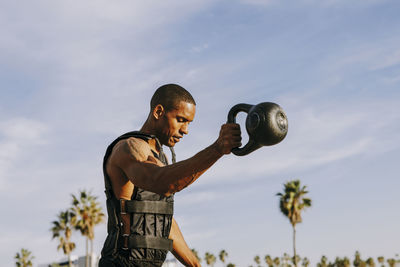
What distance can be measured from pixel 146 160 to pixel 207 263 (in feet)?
315

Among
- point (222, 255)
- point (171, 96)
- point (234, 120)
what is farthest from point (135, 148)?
point (222, 255)

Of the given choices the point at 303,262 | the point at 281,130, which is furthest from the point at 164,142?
the point at 303,262

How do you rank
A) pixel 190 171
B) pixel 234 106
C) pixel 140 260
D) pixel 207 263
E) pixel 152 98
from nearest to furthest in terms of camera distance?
pixel 190 171
pixel 234 106
pixel 140 260
pixel 152 98
pixel 207 263

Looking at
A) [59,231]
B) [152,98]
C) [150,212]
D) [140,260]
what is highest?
[59,231]

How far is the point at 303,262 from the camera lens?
10631cm

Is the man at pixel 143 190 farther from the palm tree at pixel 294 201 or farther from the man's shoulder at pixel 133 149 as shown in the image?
the palm tree at pixel 294 201

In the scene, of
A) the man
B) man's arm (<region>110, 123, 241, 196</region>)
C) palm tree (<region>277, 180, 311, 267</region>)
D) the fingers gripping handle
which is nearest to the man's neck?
the man

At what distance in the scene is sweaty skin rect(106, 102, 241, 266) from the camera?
11.5 ft

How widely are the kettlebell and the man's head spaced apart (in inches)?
34.3

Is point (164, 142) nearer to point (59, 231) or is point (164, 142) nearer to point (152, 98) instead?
point (152, 98)

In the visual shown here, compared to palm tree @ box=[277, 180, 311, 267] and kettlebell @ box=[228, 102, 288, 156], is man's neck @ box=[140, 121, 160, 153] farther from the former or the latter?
palm tree @ box=[277, 180, 311, 267]

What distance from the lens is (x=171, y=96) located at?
4406 millimetres

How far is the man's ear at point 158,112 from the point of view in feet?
14.6

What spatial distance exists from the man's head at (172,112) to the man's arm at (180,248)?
2.98 ft
